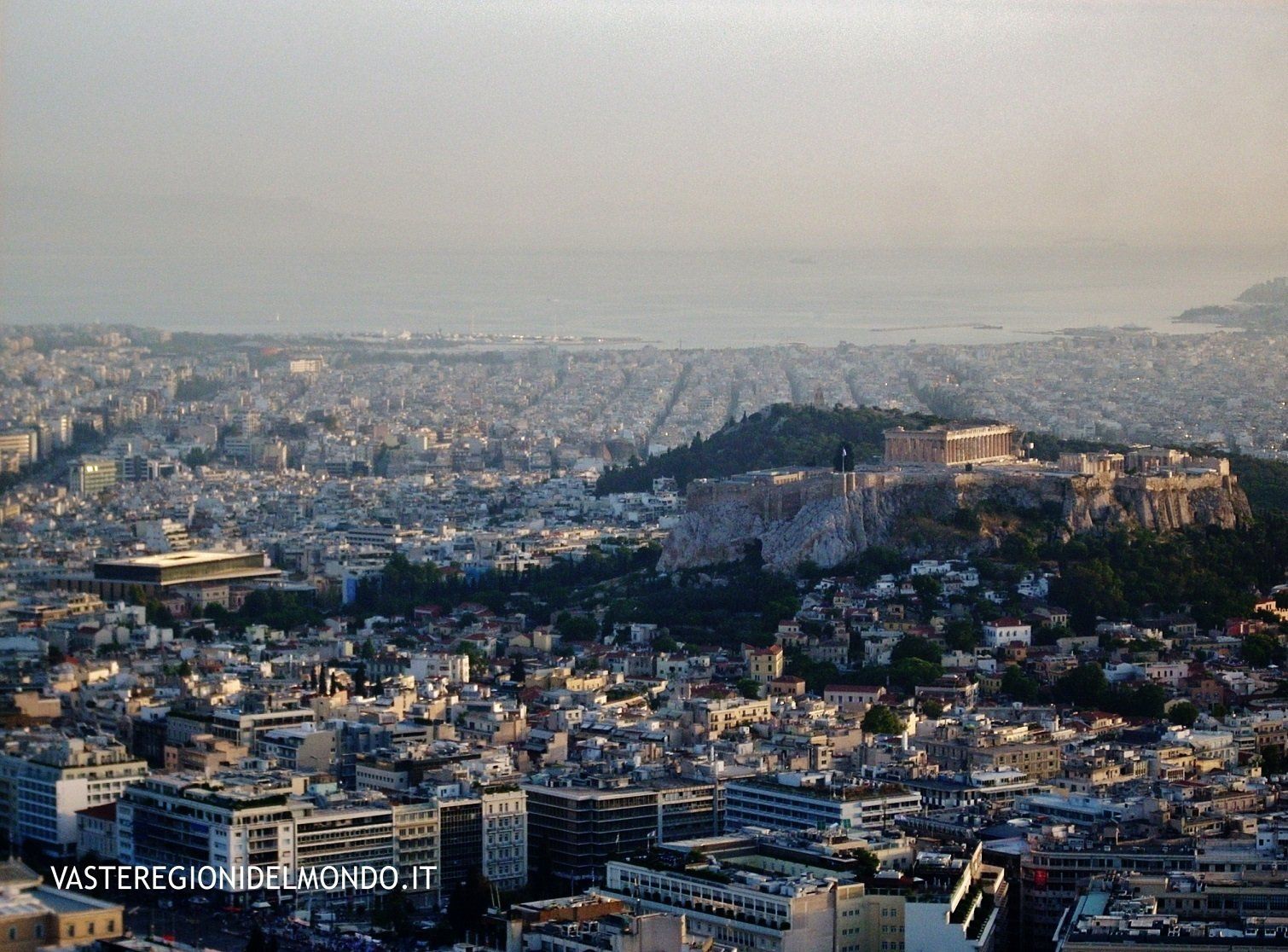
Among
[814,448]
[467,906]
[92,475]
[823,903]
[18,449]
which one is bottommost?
[467,906]

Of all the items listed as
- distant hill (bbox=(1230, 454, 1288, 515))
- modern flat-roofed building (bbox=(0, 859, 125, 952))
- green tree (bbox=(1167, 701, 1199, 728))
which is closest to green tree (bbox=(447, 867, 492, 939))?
modern flat-roofed building (bbox=(0, 859, 125, 952))

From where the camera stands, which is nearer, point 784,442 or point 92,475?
point 784,442

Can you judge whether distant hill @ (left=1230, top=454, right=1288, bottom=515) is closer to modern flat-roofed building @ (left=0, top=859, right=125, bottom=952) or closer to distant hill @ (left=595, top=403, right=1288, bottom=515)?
distant hill @ (left=595, top=403, right=1288, bottom=515)

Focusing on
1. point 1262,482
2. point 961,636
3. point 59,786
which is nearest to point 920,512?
point 961,636

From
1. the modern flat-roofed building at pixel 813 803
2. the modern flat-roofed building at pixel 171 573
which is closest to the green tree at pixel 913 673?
the modern flat-roofed building at pixel 813 803

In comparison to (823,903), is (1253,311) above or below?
above

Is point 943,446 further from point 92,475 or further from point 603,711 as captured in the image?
point 92,475
